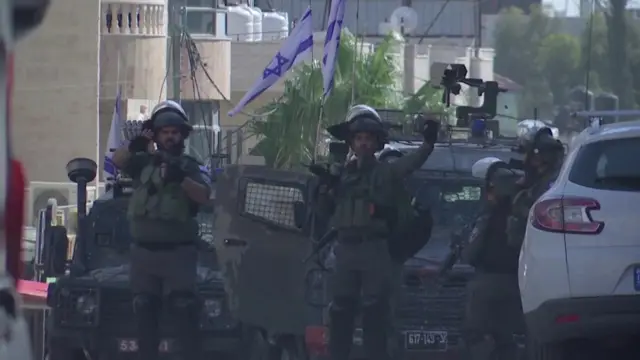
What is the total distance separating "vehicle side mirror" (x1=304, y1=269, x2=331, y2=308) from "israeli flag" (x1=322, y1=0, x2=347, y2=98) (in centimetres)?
561

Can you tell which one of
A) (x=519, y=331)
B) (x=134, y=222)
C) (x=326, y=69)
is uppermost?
(x=326, y=69)

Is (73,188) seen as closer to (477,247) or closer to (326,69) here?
(326,69)

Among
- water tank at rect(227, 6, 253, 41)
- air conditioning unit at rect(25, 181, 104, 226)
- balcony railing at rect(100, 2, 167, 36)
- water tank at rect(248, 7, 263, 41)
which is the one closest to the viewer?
air conditioning unit at rect(25, 181, 104, 226)

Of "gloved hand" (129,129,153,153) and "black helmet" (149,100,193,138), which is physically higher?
"black helmet" (149,100,193,138)

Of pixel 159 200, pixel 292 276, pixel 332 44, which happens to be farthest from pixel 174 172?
pixel 332 44

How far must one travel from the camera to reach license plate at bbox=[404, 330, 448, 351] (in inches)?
415

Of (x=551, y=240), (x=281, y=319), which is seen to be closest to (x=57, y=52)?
(x=281, y=319)

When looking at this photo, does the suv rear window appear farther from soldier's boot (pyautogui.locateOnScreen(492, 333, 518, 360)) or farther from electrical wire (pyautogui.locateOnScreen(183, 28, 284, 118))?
electrical wire (pyautogui.locateOnScreen(183, 28, 284, 118))

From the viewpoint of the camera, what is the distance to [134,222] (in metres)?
10.2

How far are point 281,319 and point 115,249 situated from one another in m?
2.02

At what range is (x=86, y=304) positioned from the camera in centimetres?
1138

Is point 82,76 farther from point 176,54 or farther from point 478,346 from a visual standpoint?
point 478,346

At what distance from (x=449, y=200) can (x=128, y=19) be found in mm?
20636

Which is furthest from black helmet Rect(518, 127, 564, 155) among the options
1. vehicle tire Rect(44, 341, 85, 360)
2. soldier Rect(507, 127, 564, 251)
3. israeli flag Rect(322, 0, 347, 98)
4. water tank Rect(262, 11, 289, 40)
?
water tank Rect(262, 11, 289, 40)
